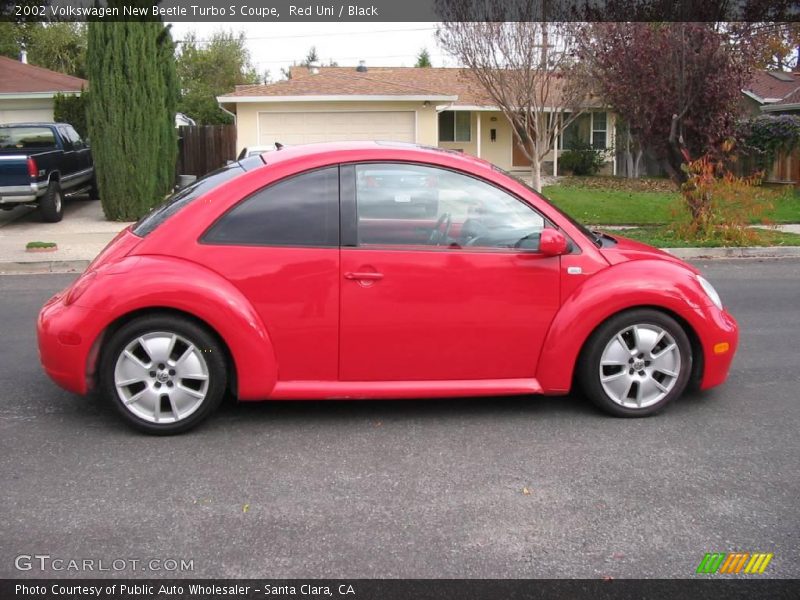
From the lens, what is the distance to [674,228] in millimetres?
13703

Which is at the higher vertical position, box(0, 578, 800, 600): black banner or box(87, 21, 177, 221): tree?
box(87, 21, 177, 221): tree

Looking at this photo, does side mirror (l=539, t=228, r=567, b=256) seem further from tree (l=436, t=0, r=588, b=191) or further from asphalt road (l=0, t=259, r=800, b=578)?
tree (l=436, t=0, r=588, b=191)

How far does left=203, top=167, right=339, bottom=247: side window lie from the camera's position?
15.5 feet

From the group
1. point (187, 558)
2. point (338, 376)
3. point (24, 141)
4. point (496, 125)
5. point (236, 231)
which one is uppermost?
point (496, 125)

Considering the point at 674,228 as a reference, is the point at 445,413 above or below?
below

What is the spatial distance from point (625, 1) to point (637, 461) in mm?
12450

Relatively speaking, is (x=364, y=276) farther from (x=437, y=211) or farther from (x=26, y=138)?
(x=26, y=138)

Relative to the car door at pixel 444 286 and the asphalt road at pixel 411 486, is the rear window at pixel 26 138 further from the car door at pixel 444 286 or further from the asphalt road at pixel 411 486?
the car door at pixel 444 286

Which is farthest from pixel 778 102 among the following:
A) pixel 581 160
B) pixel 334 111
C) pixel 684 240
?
pixel 684 240

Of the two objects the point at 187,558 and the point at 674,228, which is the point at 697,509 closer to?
the point at 187,558

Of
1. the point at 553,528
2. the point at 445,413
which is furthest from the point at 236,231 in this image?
the point at 553,528

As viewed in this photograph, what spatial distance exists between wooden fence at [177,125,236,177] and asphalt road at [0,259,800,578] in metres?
20.2

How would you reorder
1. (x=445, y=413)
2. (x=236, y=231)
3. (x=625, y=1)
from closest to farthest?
1. (x=236, y=231)
2. (x=445, y=413)
3. (x=625, y=1)

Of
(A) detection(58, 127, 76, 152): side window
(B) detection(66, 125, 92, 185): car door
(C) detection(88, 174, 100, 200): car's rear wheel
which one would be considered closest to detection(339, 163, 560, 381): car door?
(A) detection(58, 127, 76, 152): side window
